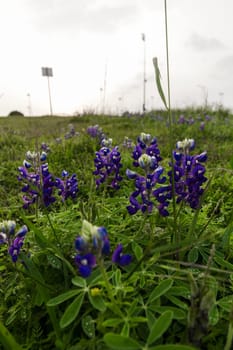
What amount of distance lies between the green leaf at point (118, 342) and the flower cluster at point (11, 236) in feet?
2.03

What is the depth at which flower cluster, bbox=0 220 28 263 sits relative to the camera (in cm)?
139

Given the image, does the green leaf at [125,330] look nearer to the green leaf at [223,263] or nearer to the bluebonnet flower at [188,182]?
the green leaf at [223,263]

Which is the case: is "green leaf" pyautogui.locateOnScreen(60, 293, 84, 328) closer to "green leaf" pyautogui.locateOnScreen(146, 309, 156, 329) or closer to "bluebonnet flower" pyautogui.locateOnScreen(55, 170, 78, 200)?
"green leaf" pyautogui.locateOnScreen(146, 309, 156, 329)

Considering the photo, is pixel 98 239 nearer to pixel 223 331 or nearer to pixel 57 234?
pixel 223 331

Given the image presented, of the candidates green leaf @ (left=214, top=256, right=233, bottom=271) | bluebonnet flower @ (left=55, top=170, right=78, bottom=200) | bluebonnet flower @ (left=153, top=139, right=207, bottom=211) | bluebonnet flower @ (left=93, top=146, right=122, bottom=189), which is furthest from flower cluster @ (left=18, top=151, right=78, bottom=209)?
green leaf @ (left=214, top=256, right=233, bottom=271)

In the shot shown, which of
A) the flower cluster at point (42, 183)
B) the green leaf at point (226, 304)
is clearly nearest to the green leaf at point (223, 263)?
the green leaf at point (226, 304)

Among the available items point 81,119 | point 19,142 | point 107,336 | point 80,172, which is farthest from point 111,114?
point 107,336

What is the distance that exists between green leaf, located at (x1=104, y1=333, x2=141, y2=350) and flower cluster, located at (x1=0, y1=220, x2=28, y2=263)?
2.03ft

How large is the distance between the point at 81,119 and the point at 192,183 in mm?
9795

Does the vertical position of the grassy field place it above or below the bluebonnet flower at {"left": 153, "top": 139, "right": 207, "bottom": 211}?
below

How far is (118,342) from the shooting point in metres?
0.94

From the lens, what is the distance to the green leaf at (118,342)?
0.92 metres

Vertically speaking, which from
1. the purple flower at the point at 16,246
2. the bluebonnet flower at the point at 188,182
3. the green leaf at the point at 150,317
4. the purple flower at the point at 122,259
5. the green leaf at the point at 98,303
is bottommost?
the green leaf at the point at 150,317

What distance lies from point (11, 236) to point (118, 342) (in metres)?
0.67
